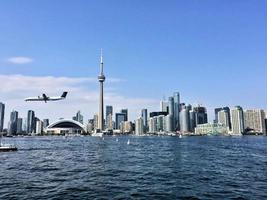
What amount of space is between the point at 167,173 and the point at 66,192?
22235 mm

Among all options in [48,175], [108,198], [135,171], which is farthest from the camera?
[135,171]

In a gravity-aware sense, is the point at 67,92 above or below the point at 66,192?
above

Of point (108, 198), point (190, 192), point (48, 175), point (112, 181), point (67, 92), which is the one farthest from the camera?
point (67, 92)

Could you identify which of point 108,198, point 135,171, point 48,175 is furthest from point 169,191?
point 48,175

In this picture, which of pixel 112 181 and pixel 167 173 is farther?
pixel 167 173

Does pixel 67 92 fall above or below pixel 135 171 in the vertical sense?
above

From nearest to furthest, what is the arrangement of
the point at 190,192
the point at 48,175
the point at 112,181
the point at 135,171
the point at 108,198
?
the point at 108,198, the point at 190,192, the point at 112,181, the point at 48,175, the point at 135,171

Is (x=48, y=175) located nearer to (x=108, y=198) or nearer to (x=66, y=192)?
(x=66, y=192)

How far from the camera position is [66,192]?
38.9 meters

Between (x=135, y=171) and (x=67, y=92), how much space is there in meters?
128

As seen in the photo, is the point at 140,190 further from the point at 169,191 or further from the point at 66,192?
the point at 66,192

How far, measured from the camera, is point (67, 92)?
586ft

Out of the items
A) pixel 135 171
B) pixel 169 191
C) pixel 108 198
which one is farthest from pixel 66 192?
pixel 135 171

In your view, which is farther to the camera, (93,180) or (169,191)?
(93,180)
